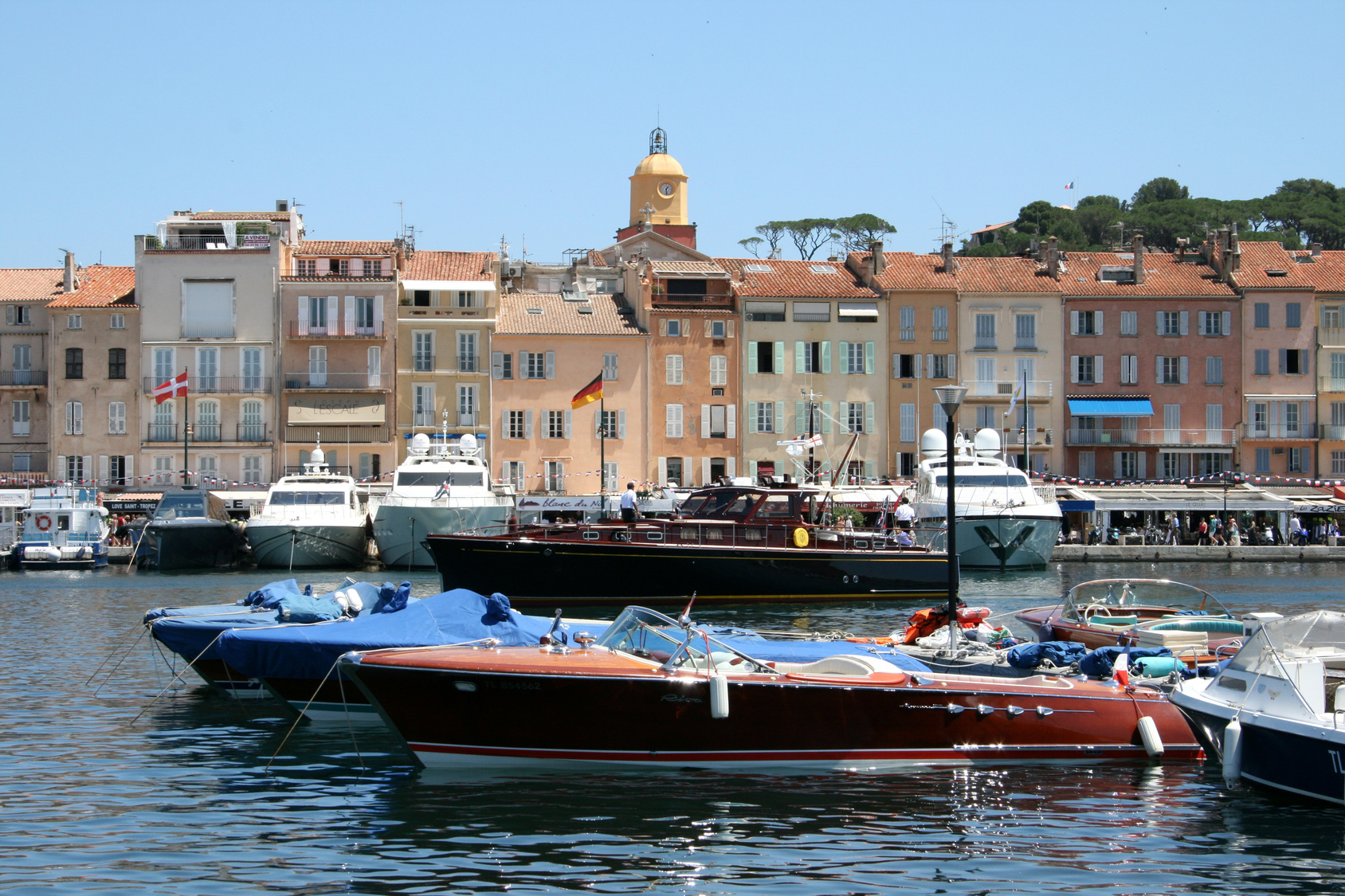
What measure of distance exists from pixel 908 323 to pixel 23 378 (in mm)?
40299

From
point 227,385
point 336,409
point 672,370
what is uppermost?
point 672,370

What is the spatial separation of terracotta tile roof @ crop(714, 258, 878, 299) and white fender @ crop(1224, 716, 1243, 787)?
174ft

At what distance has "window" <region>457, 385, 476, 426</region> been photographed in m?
66.3

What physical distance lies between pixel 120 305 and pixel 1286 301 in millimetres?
52683

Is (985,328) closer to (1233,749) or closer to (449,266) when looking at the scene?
(449,266)

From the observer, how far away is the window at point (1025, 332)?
68438mm

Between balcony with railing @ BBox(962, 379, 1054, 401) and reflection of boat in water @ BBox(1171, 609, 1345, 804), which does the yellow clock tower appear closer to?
balcony with railing @ BBox(962, 379, 1054, 401)

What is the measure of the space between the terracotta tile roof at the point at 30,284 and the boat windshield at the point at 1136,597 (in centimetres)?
5762

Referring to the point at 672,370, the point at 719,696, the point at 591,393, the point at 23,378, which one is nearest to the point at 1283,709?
the point at 719,696

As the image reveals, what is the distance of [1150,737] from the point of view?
688 inches

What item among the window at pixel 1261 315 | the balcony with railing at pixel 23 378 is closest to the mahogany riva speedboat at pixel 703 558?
the window at pixel 1261 315

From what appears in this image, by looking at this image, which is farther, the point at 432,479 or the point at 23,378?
the point at 23,378

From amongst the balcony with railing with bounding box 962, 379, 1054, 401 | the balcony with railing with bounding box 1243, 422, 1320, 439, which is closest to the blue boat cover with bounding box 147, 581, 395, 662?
the balcony with railing with bounding box 962, 379, 1054, 401

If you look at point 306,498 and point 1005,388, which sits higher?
A: point 1005,388
